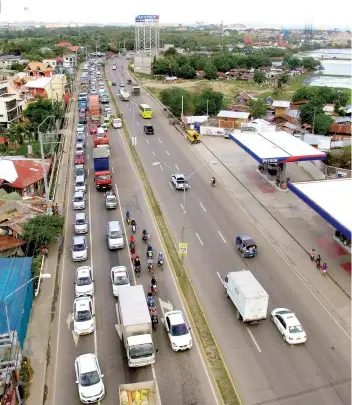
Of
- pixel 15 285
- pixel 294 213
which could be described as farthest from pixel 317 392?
pixel 294 213

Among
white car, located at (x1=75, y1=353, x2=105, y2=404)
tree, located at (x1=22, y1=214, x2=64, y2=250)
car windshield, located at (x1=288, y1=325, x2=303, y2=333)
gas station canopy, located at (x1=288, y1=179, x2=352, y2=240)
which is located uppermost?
gas station canopy, located at (x1=288, y1=179, x2=352, y2=240)

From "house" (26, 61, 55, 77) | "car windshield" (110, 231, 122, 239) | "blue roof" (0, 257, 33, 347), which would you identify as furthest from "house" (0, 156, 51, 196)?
"house" (26, 61, 55, 77)

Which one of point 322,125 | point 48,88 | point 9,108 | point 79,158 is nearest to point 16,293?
point 79,158

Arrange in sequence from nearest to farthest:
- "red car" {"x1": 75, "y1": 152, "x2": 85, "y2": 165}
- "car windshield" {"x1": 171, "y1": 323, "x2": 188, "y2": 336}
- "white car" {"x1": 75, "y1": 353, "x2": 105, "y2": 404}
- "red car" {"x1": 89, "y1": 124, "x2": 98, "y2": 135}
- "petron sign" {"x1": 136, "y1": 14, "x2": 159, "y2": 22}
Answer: "white car" {"x1": 75, "y1": 353, "x2": 105, "y2": 404} → "car windshield" {"x1": 171, "y1": 323, "x2": 188, "y2": 336} → "red car" {"x1": 75, "y1": 152, "x2": 85, "y2": 165} → "red car" {"x1": 89, "y1": 124, "x2": 98, "y2": 135} → "petron sign" {"x1": 136, "y1": 14, "x2": 159, "y2": 22}

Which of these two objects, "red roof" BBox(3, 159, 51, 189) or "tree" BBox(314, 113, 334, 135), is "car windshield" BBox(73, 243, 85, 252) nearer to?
"red roof" BBox(3, 159, 51, 189)

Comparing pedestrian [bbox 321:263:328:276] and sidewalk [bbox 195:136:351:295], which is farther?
sidewalk [bbox 195:136:351:295]

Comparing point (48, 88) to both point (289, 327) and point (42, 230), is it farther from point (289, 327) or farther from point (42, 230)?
point (289, 327)
